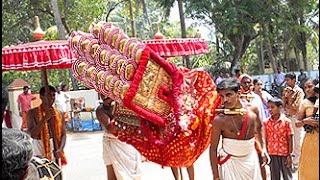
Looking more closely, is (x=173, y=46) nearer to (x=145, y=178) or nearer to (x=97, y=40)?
(x=97, y=40)

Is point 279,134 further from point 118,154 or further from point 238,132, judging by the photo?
point 118,154

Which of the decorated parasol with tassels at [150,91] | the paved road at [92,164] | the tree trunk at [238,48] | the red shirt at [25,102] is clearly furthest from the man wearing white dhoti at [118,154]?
the red shirt at [25,102]

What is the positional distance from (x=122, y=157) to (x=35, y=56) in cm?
97

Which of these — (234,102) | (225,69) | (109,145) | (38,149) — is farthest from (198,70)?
(38,149)

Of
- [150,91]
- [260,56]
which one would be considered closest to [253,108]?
[150,91]

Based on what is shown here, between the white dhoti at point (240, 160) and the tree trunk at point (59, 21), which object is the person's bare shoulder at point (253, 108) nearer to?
the white dhoti at point (240, 160)

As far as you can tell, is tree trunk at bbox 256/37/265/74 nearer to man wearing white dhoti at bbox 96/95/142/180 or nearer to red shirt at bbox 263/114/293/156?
red shirt at bbox 263/114/293/156

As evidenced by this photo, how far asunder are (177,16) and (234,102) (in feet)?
4.11

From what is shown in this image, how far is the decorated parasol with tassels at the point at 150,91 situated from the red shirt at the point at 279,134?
0.49 m

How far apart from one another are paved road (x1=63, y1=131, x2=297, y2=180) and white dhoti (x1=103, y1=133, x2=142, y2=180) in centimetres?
62

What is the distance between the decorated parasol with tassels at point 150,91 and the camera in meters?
2.71

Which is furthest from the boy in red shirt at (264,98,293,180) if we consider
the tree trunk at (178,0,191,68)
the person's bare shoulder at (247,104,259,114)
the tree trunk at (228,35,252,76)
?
the tree trunk at (178,0,191,68)

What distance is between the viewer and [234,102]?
2.50m

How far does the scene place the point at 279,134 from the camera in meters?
3.20
